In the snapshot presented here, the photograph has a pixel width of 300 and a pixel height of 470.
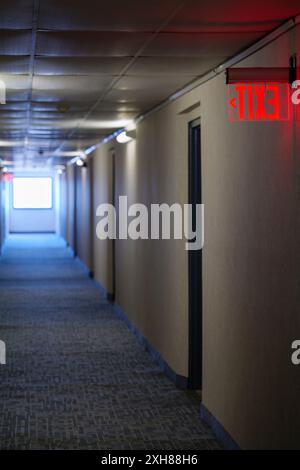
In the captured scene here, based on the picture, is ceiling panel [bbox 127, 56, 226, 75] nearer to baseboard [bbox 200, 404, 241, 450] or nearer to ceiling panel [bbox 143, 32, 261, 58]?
ceiling panel [bbox 143, 32, 261, 58]

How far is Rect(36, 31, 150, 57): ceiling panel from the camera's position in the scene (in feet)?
13.6

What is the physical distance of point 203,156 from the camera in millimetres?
5609

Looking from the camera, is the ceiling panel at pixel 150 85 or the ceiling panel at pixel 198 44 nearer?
the ceiling panel at pixel 198 44

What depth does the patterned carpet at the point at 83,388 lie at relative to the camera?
5145 mm

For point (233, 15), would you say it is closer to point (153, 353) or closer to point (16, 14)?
point (16, 14)

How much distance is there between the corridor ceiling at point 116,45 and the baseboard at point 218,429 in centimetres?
229

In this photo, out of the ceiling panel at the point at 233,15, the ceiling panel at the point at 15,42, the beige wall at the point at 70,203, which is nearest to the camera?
the ceiling panel at the point at 233,15

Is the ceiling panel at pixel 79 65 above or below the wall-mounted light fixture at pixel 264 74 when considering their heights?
above

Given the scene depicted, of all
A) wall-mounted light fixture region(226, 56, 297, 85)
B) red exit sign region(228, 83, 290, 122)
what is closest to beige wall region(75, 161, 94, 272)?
red exit sign region(228, 83, 290, 122)

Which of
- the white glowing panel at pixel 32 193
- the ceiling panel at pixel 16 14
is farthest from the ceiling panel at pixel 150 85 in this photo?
the white glowing panel at pixel 32 193

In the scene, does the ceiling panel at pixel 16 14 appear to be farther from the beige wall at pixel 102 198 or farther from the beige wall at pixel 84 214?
the beige wall at pixel 84 214

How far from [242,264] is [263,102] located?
98 centimetres
